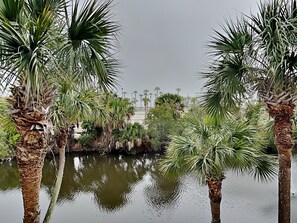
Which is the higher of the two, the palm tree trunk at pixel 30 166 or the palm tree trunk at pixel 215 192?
the palm tree trunk at pixel 30 166

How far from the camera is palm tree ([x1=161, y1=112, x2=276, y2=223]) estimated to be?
17.0 ft

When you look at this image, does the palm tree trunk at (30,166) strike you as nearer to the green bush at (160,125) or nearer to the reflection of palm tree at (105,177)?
the reflection of palm tree at (105,177)

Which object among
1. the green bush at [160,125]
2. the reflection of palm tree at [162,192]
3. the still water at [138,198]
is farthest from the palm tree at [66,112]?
the green bush at [160,125]

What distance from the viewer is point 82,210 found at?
860cm

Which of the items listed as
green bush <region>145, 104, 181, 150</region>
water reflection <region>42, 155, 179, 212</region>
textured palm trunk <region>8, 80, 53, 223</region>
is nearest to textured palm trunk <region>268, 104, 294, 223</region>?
textured palm trunk <region>8, 80, 53, 223</region>

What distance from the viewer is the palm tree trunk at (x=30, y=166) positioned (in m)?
3.37

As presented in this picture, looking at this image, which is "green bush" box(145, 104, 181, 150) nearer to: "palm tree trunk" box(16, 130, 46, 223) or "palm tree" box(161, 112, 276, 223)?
"palm tree" box(161, 112, 276, 223)

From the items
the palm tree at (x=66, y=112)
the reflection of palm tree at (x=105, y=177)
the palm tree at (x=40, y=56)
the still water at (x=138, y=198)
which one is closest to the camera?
the palm tree at (x=40, y=56)

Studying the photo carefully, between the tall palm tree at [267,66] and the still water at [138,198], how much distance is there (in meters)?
3.44

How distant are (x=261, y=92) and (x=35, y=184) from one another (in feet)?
13.1

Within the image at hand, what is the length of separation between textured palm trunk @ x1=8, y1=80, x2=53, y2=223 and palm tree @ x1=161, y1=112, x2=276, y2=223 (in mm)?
2913

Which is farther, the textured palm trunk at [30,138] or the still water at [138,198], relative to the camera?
the still water at [138,198]

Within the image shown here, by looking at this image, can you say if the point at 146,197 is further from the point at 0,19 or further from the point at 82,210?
the point at 0,19

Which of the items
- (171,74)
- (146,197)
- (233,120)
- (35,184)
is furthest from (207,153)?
(171,74)
